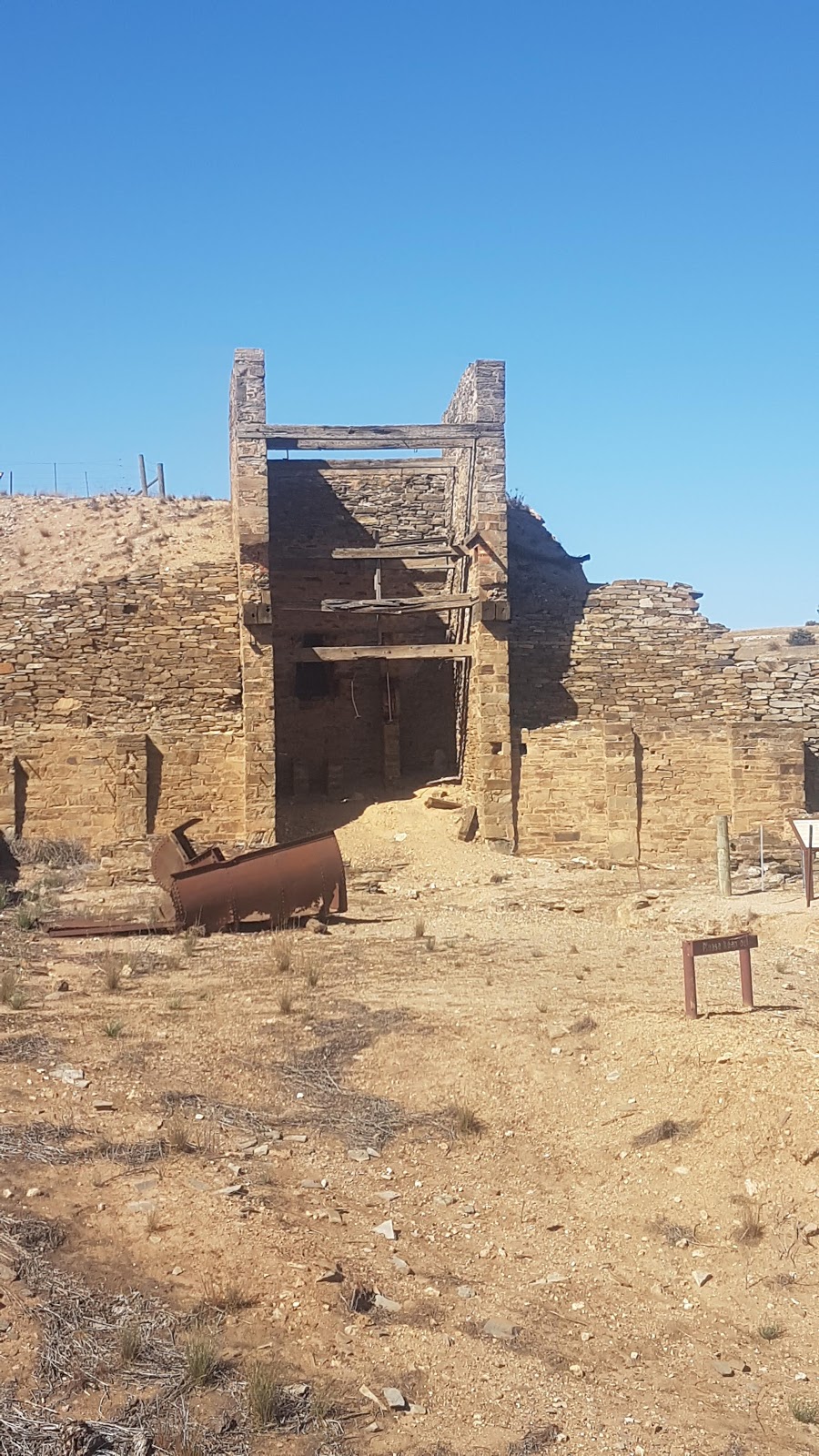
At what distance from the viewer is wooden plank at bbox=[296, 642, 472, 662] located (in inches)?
760

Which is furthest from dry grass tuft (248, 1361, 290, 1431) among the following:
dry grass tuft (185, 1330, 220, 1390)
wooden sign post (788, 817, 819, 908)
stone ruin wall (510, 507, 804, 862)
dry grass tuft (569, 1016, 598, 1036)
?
stone ruin wall (510, 507, 804, 862)

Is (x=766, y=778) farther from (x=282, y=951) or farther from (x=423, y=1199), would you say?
(x=423, y=1199)

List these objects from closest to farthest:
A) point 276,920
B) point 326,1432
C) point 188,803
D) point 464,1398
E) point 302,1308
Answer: point 326,1432 → point 464,1398 → point 302,1308 → point 276,920 → point 188,803

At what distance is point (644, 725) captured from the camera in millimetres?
18969

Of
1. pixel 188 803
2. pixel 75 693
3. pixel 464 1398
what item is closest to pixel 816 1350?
pixel 464 1398

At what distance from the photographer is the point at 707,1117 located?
7.20m

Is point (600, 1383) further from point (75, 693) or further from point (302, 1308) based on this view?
point (75, 693)

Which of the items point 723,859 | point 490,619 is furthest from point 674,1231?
point 490,619

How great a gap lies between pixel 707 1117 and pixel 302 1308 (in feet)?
10.0

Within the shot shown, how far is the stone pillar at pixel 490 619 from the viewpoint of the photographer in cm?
1869

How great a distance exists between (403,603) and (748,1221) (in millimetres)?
14479

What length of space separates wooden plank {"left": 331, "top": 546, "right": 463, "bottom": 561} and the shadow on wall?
1239 millimetres

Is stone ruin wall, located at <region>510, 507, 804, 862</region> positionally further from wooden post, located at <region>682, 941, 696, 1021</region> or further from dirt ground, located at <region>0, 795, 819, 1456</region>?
wooden post, located at <region>682, 941, 696, 1021</region>

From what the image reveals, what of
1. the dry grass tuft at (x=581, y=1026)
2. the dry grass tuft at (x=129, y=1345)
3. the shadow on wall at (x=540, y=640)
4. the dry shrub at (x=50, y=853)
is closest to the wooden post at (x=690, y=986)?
the dry grass tuft at (x=581, y=1026)
